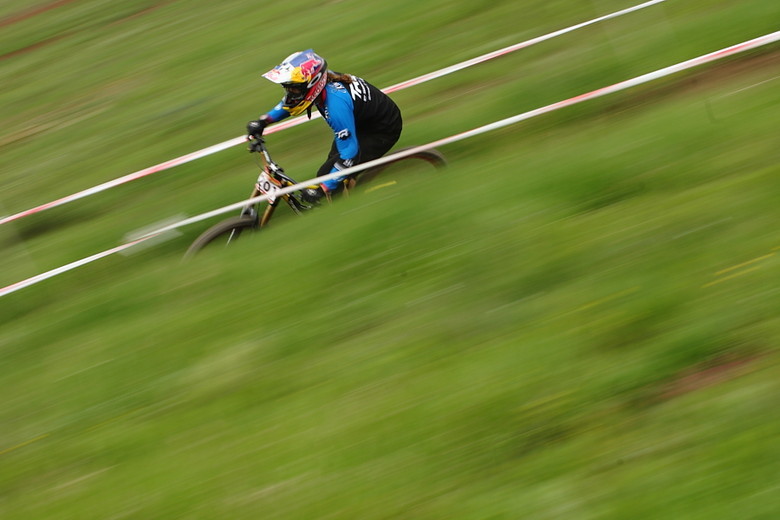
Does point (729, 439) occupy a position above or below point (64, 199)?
below

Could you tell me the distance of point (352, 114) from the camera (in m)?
7.91

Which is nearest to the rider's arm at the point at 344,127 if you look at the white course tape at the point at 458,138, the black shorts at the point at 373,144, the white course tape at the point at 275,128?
the white course tape at the point at 458,138

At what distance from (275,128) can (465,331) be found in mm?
6243

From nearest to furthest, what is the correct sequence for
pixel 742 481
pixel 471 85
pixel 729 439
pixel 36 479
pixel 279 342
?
pixel 742 481, pixel 729 439, pixel 36 479, pixel 279 342, pixel 471 85

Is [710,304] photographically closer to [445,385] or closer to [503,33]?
[445,385]

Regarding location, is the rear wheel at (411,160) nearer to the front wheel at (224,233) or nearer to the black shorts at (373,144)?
the black shorts at (373,144)

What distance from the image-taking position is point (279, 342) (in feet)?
19.2

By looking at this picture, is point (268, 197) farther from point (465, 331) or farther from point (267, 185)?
point (465, 331)

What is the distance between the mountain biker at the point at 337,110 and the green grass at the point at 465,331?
529 mm

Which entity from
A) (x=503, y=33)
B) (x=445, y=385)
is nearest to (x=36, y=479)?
(x=445, y=385)

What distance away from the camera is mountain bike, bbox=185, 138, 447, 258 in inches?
306

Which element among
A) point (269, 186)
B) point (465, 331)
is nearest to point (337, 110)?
point (269, 186)

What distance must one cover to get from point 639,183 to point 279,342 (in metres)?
2.96

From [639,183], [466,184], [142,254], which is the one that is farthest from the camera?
[142,254]
